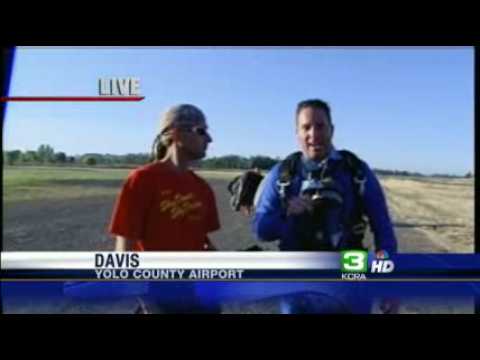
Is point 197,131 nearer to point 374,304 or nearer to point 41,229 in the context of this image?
point 41,229

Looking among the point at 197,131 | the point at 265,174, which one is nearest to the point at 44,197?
the point at 197,131

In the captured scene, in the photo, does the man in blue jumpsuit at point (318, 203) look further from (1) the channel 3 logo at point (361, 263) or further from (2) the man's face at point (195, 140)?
(2) the man's face at point (195, 140)

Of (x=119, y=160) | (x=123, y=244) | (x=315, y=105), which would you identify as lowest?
(x=123, y=244)

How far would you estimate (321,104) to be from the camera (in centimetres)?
328

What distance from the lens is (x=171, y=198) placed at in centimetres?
325

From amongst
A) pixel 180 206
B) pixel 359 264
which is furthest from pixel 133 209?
pixel 359 264

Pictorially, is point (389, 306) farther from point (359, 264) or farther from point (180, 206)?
point (180, 206)

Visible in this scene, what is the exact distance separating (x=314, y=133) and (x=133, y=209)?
120cm

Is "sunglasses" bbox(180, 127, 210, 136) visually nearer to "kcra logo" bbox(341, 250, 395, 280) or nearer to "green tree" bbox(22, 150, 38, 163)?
"green tree" bbox(22, 150, 38, 163)

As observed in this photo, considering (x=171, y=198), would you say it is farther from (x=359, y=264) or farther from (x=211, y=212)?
(x=359, y=264)

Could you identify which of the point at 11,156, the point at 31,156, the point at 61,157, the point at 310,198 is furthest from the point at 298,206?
the point at 11,156

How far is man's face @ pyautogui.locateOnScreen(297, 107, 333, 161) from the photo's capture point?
3.26m

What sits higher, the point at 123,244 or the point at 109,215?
the point at 109,215

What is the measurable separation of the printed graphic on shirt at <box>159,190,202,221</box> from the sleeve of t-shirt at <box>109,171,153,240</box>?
10 cm
